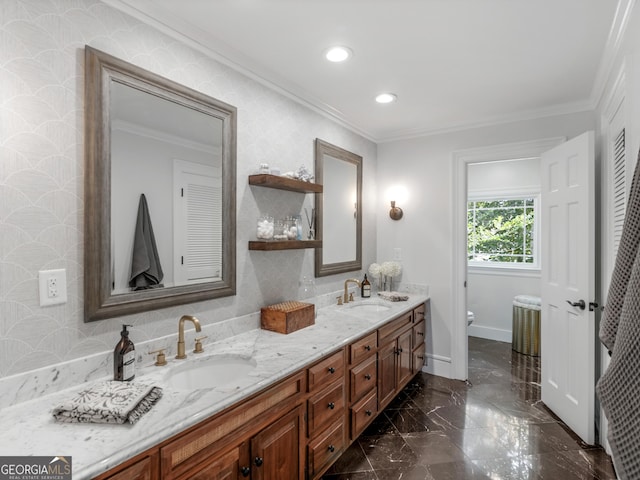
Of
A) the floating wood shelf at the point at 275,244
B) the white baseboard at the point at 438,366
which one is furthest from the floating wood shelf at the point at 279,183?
the white baseboard at the point at 438,366

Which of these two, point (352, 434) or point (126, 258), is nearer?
point (126, 258)

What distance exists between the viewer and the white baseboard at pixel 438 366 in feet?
11.1

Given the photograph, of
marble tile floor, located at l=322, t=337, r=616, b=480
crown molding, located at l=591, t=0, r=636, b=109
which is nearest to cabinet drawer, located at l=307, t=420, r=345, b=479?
marble tile floor, located at l=322, t=337, r=616, b=480

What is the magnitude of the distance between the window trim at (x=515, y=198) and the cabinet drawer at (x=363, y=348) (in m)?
3.01

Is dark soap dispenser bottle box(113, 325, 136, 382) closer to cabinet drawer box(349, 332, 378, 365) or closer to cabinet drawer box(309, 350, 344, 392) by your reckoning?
cabinet drawer box(309, 350, 344, 392)

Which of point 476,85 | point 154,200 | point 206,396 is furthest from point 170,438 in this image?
point 476,85

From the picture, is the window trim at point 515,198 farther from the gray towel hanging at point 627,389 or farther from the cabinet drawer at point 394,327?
the gray towel hanging at point 627,389

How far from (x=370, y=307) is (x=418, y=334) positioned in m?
0.60

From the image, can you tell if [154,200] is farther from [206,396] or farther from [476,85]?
[476,85]

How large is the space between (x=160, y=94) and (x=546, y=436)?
324cm

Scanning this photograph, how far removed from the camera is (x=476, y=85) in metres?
2.46

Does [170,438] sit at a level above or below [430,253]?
below

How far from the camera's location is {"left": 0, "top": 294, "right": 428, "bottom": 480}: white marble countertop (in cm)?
97

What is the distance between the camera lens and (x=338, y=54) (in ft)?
6.68
